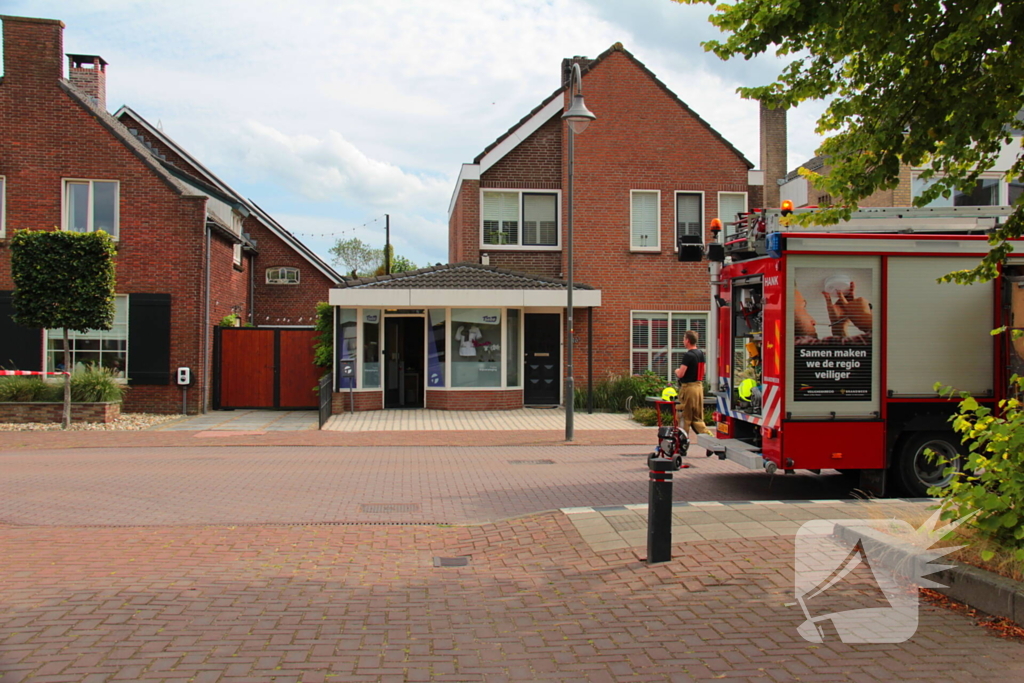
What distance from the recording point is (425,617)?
5.32 meters

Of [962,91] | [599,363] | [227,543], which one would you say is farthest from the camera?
[599,363]

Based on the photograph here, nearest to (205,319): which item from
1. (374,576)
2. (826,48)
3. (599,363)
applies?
(599,363)

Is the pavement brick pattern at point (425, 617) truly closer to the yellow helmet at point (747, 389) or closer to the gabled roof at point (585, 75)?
the yellow helmet at point (747, 389)

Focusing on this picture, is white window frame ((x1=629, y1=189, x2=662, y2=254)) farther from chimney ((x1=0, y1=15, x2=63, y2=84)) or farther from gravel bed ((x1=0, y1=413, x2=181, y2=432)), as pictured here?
chimney ((x1=0, y1=15, x2=63, y2=84))

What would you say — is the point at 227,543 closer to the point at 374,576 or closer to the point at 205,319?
the point at 374,576

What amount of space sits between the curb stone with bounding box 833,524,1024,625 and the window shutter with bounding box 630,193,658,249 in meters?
16.4

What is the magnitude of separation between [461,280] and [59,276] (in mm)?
8474


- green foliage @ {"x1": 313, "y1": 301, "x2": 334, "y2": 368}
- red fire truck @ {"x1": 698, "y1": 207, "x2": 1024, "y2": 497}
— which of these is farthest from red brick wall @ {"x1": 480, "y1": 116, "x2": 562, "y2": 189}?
red fire truck @ {"x1": 698, "y1": 207, "x2": 1024, "y2": 497}

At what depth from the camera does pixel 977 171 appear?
6664mm

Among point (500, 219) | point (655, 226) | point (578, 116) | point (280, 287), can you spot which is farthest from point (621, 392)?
point (280, 287)

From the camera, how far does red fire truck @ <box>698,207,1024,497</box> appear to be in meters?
8.72

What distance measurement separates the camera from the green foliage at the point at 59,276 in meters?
16.2

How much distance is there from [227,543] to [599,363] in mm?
15177

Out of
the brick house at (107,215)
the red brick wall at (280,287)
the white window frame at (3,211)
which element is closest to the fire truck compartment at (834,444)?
the brick house at (107,215)
